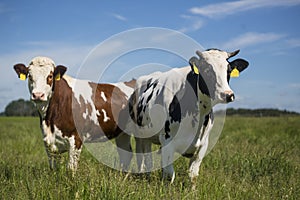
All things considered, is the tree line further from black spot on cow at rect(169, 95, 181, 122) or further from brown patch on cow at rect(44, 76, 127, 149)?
black spot on cow at rect(169, 95, 181, 122)

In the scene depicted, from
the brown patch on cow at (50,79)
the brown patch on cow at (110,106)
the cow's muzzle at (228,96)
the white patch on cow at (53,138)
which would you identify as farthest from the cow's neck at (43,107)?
the cow's muzzle at (228,96)

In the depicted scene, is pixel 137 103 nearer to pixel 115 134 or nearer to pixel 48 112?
pixel 115 134

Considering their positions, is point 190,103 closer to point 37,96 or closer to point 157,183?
point 157,183

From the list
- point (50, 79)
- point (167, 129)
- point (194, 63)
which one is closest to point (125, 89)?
point (50, 79)

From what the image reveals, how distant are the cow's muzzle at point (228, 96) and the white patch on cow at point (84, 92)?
296cm

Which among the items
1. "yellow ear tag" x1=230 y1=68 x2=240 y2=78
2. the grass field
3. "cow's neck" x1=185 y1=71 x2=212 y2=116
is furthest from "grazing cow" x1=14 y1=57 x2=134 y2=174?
"yellow ear tag" x1=230 y1=68 x2=240 y2=78

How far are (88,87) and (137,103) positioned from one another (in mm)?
1070

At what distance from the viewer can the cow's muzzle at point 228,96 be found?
15.5 ft

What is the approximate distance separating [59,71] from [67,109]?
26.6 inches

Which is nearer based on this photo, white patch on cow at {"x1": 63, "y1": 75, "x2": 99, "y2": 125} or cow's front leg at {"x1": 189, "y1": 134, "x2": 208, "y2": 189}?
cow's front leg at {"x1": 189, "y1": 134, "x2": 208, "y2": 189}

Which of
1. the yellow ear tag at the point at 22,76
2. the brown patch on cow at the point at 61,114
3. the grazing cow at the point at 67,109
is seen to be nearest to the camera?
the grazing cow at the point at 67,109

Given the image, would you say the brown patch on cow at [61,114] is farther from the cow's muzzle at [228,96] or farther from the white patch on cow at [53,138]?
the cow's muzzle at [228,96]

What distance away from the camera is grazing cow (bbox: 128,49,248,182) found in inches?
202

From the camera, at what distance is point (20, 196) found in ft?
13.8
